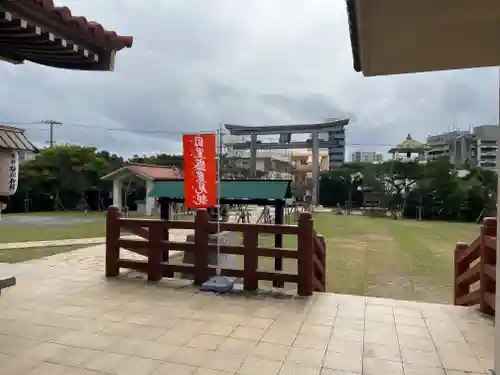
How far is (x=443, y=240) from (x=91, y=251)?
11.1 m

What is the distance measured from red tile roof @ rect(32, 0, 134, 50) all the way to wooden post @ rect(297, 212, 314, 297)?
2819 millimetres

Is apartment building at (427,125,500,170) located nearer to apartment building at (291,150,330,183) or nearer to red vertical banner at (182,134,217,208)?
apartment building at (291,150,330,183)

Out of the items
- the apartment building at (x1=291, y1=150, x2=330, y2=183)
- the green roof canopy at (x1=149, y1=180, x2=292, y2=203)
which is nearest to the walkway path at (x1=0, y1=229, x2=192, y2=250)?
the green roof canopy at (x1=149, y1=180, x2=292, y2=203)

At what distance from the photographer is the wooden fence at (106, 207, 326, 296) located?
4.57m

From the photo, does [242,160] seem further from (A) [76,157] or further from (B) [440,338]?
(B) [440,338]

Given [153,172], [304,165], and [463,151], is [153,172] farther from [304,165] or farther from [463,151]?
[463,151]

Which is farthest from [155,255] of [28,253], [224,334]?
[28,253]

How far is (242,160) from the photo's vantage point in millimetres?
36625

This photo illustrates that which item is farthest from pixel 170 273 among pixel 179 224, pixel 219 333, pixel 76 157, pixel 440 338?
pixel 76 157

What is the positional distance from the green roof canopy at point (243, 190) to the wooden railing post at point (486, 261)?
278 centimetres

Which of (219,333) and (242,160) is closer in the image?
(219,333)

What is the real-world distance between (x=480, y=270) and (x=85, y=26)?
4.25 m

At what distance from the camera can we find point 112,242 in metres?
5.36

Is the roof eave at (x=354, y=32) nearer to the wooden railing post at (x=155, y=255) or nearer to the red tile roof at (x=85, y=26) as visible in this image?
the red tile roof at (x=85, y=26)
